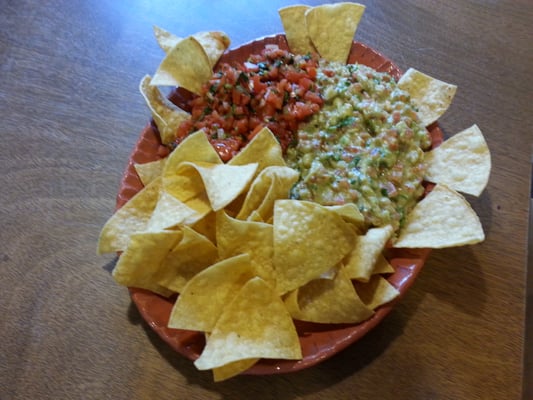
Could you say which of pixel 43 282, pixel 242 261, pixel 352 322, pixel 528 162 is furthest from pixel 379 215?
pixel 43 282

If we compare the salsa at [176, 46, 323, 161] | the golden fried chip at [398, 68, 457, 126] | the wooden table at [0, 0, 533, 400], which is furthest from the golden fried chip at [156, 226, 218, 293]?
the golden fried chip at [398, 68, 457, 126]

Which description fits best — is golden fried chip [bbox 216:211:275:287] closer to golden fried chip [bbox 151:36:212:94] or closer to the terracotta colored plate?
the terracotta colored plate

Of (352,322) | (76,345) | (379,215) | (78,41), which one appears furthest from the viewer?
(78,41)

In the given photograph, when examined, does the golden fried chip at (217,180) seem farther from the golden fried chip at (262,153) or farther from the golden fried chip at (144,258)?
the golden fried chip at (144,258)

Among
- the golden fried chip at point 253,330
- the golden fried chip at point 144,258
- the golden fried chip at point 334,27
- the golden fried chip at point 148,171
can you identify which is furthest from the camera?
the golden fried chip at point 334,27

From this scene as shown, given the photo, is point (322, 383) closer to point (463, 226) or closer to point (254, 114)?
point (463, 226)

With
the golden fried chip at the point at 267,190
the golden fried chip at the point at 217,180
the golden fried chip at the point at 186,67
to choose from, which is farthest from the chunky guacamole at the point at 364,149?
the golden fried chip at the point at 186,67

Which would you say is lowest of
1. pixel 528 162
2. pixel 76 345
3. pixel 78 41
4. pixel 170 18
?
pixel 76 345

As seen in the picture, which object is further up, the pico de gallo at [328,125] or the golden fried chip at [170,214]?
the pico de gallo at [328,125]
